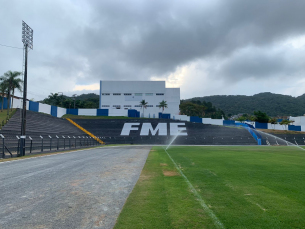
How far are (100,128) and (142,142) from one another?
1461cm

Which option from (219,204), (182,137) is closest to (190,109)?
(182,137)

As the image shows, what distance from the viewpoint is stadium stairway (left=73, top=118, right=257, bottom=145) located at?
5253cm

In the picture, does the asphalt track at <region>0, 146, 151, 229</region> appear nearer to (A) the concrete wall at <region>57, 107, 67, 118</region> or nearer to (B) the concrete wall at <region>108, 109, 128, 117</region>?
(A) the concrete wall at <region>57, 107, 67, 118</region>

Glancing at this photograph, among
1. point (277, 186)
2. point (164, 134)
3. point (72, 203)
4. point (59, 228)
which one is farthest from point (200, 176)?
point (164, 134)

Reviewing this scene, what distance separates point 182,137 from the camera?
5634 cm

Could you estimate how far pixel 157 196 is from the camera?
19.9 ft

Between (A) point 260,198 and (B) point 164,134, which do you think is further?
(B) point 164,134

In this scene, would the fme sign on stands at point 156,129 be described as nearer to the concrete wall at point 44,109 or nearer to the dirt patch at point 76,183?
the concrete wall at point 44,109

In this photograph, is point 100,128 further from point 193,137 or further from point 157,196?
point 157,196

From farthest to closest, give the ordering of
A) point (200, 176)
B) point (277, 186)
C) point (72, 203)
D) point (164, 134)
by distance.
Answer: point (164, 134) < point (200, 176) < point (277, 186) < point (72, 203)

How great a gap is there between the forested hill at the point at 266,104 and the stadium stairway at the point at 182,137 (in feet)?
389

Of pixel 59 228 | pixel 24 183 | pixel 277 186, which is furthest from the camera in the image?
pixel 24 183

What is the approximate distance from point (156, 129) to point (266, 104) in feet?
464

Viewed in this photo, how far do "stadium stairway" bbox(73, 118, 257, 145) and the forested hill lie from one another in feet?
389
